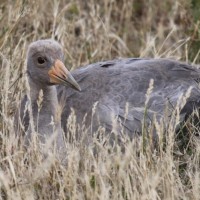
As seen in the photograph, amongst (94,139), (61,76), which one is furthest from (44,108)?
(94,139)

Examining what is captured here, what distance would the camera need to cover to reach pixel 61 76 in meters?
4.64

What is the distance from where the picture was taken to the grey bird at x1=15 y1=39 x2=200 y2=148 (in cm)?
471

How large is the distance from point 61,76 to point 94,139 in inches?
26.0

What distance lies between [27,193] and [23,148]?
58cm

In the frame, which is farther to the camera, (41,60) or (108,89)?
(108,89)

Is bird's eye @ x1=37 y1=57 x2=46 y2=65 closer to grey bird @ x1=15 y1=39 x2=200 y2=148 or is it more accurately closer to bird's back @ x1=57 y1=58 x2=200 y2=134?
grey bird @ x1=15 y1=39 x2=200 y2=148

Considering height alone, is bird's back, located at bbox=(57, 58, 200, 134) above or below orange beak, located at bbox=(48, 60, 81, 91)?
below

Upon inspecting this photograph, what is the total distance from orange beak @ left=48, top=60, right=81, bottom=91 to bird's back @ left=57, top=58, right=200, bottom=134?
0.34m

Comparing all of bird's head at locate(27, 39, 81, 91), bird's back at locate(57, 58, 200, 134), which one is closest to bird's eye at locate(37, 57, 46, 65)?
bird's head at locate(27, 39, 81, 91)

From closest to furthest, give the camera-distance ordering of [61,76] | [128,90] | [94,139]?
[94,139]
[61,76]
[128,90]

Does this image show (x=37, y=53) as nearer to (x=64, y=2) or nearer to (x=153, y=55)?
(x=153, y=55)

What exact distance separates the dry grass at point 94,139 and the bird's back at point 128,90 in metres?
0.33

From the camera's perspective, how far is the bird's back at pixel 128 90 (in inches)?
197

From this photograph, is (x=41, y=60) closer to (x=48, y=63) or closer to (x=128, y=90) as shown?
(x=48, y=63)
